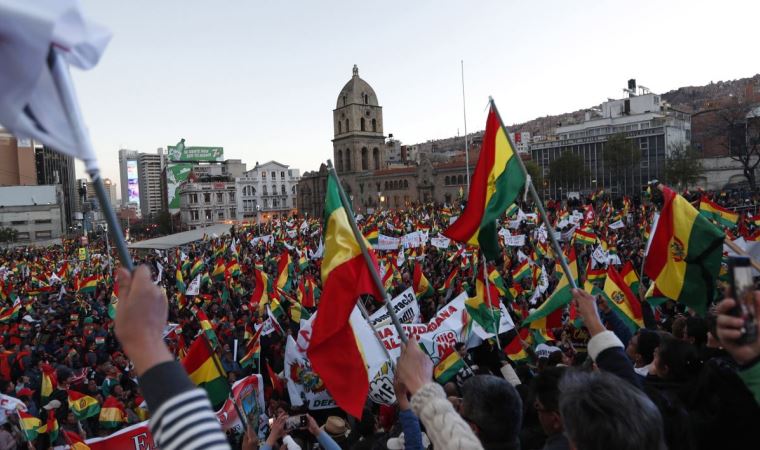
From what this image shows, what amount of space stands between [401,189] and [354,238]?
74.9 m

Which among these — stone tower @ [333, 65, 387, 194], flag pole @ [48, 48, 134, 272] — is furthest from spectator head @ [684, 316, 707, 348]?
stone tower @ [333, 65, 387, 194]

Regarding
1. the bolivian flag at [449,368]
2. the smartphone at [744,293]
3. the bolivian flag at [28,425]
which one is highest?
the smartphone at [744,293]

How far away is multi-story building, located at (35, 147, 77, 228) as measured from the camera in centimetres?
10225

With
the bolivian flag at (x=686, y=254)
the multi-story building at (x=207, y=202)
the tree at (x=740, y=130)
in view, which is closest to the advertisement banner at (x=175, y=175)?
the multi-story building at (x=207, y=202)

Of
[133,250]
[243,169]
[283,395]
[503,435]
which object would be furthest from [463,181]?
[503,435]

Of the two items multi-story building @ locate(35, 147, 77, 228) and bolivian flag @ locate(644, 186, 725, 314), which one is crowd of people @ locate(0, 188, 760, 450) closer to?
bolivian flag @ locate(644, 186, 725, 314)

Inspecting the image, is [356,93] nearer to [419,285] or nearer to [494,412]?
[419,285]

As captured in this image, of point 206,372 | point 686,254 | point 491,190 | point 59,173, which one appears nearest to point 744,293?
point 491,190

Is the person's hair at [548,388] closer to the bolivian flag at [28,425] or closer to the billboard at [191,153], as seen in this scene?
the bolivian flag at [28,425]

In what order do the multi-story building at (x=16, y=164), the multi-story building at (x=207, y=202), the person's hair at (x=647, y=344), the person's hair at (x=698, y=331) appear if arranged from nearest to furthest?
the person's hair at (x=647, y=344) < the person's hair at (x=698, y=331) < the multi-story building at (x=207, y=202) < the multi-story building at (x=16, y=164)

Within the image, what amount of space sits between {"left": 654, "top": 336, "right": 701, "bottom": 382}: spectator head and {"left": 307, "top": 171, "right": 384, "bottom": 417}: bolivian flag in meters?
2.12

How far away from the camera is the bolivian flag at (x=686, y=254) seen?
16.2 ft

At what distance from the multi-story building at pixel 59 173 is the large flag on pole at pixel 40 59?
11323 cm

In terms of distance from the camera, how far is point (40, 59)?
125cm
